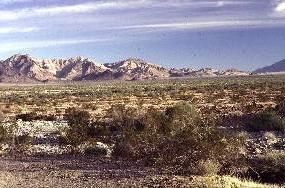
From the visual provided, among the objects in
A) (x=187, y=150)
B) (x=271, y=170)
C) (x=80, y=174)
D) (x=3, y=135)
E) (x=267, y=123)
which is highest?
(x=187, y=150)

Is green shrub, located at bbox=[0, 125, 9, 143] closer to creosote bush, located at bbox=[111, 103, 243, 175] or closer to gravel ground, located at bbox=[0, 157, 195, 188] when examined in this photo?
gravel ground, located at bbox=[0, 157, 195, 188]

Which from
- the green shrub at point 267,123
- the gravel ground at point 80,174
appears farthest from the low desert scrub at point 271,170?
the green shrub at point 267,123

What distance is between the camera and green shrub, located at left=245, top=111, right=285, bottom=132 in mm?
33438

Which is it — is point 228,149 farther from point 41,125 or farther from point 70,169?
point 41,125

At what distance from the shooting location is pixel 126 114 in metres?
38.3

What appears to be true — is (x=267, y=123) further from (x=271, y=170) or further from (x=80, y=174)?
(x=80, y=174)

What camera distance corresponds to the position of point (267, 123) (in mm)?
33812

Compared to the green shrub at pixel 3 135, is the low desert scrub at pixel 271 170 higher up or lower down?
lower down

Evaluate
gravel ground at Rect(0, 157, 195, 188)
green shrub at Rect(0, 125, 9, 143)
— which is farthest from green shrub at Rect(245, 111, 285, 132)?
A: green shrub at Rect(0, 125, 9, 143)

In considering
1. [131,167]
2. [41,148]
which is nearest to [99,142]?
[41,148]

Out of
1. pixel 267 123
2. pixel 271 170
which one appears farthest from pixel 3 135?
pixel 271 170

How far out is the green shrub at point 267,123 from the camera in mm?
33438

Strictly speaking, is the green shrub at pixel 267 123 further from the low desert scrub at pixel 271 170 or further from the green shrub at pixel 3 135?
the green shrub at pixel 3 135

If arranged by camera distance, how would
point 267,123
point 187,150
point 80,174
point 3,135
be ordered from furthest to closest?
point 267,123, point 3,135, point 80,174, point 187,150
